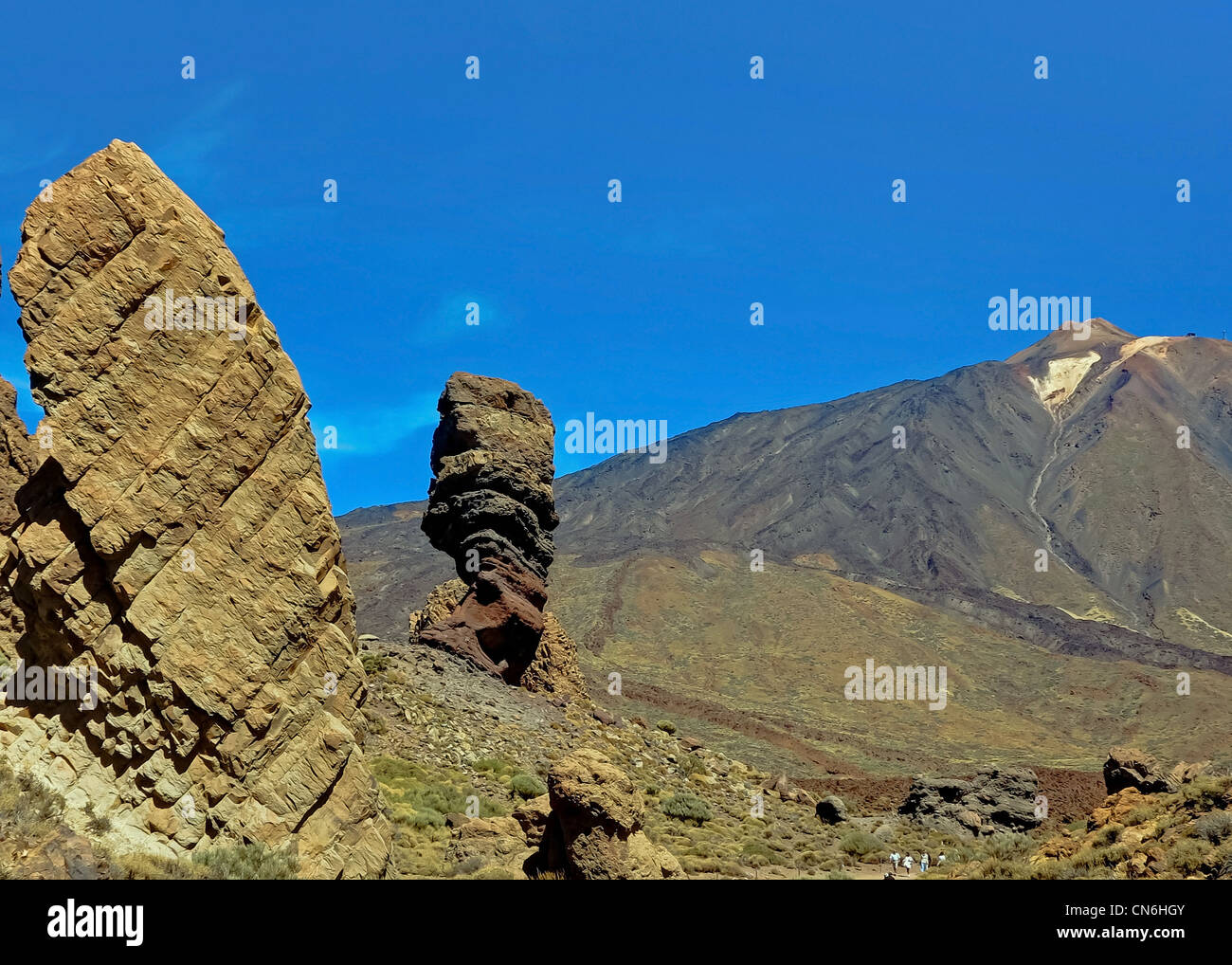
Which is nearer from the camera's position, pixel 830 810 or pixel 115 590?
pixel 115 590

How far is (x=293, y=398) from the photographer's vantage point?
11469mm

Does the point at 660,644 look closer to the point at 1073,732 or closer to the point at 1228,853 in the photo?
the point at 1073,732

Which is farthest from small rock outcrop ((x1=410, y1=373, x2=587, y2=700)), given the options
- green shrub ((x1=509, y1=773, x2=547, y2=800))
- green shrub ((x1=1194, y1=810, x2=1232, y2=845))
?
green shrub ((x1=1194, y1=810, x2=1232, y2=845))

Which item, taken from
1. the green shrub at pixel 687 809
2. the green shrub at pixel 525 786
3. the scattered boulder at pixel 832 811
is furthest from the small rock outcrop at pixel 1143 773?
the green shrub at pixel 525 786

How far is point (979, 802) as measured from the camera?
29.1 meters

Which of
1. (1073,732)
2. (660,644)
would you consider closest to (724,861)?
(1073,732)

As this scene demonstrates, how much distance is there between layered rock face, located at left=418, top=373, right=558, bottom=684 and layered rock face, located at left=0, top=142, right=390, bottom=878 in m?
19.8

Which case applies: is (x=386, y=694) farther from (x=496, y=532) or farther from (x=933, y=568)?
(x=933, y=568)

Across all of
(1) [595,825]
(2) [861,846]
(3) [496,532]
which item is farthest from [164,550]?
(3) [496,532]

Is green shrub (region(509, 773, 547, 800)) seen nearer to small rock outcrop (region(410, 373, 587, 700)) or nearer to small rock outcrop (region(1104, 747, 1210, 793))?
small rock outcrop (region(410, 373, 587, 700))

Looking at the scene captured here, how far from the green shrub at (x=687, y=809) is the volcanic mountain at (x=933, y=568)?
Answer: 82.4 feet

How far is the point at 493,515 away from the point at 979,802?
1701cm
